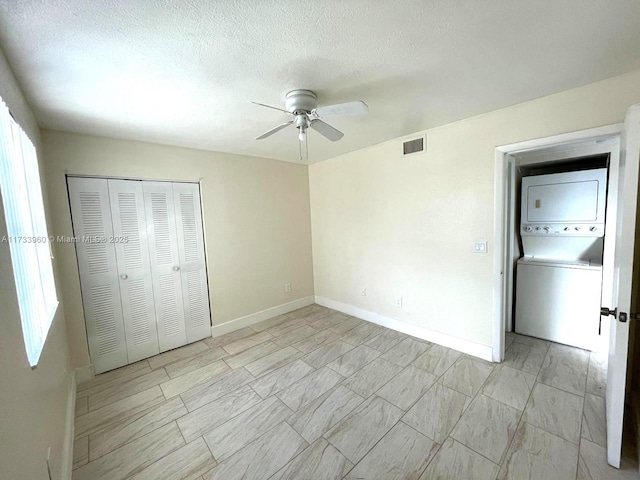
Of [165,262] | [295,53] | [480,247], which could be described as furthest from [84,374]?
[480,247]

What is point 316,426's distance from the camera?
71.8 inches

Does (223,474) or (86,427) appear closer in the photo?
(223,474)

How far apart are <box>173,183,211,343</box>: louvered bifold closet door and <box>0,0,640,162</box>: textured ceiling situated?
978 millimetres

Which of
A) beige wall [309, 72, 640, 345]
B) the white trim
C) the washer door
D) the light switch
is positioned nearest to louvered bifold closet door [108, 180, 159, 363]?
the white trim

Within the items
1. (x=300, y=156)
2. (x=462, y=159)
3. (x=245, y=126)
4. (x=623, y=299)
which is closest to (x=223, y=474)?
(x=623, y=299)

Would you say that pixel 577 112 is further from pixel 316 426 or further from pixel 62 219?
pixel 62 219

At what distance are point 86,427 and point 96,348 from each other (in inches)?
34.2

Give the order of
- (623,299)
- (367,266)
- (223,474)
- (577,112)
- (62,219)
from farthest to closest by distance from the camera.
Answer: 1. (367,266)
2. (62,219)
3. (577,112)
4. (223,474)
5. (623,299)

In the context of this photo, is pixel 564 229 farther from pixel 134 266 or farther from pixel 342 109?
pixel 134 266

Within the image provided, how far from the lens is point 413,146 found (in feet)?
9.48

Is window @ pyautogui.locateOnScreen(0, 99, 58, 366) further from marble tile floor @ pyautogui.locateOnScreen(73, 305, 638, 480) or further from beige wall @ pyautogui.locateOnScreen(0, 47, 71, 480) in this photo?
marble tile floor @ pyautogui.locateOnScreen(73, 305, 638, 480)

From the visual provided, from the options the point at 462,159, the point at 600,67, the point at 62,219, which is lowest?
the point at 62,219

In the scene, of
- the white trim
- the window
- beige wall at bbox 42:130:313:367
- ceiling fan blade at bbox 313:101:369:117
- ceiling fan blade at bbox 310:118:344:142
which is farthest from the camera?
beige wall at bbox 42:130:313:367

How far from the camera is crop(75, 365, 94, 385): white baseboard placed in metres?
2.44
